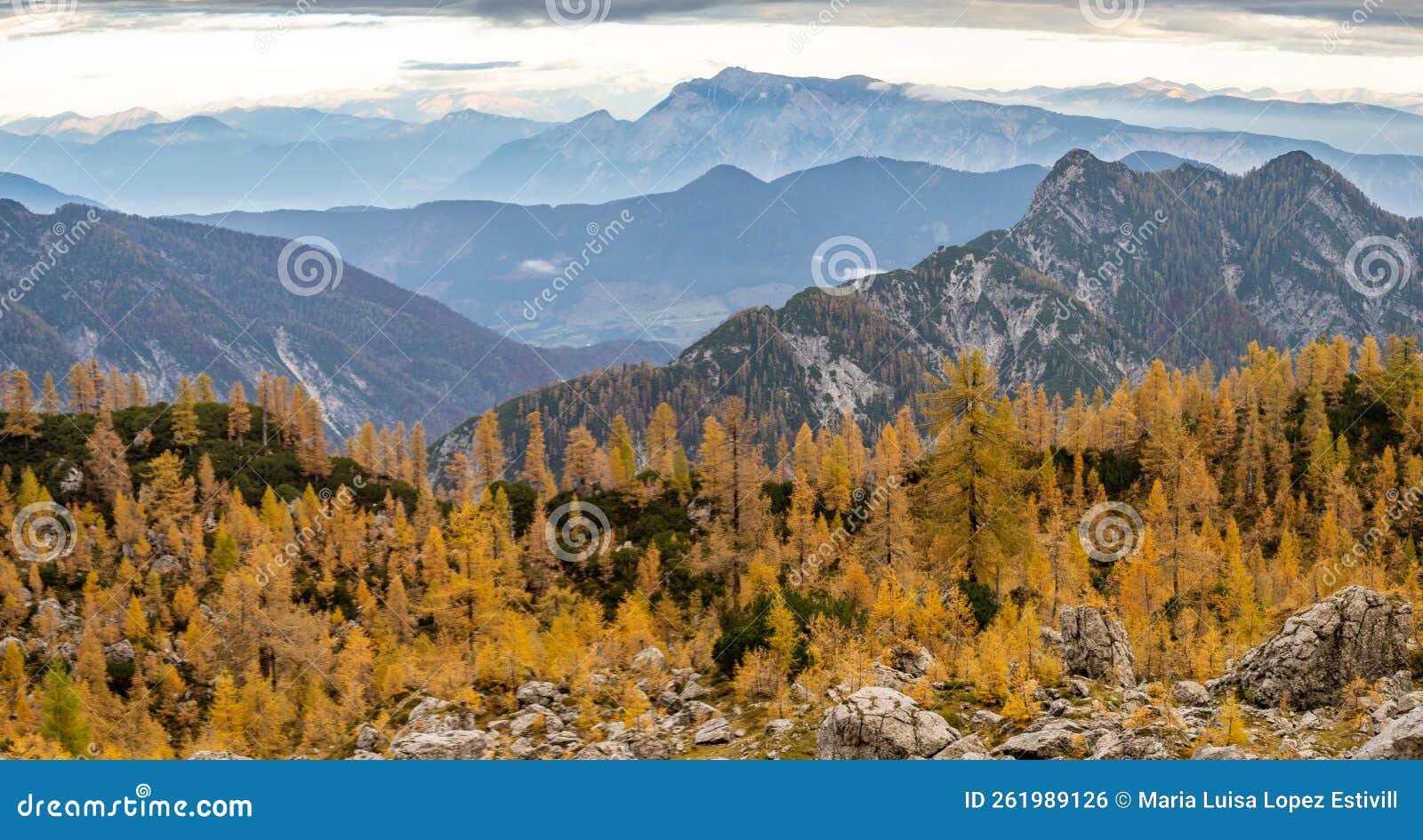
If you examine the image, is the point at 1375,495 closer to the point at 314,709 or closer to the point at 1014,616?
the point at 1014,616

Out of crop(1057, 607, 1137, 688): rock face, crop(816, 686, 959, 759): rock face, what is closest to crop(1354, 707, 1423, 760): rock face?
crop(1057, 607, 1137, 688): rock face

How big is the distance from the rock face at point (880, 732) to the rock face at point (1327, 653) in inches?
452

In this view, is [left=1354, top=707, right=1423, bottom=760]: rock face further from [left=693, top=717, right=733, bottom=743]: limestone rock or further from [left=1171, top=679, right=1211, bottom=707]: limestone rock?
[left=693, top=717, right=733, bottom=743]: limestone rock

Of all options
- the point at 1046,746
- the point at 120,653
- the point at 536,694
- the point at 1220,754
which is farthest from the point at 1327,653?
the point at 120,653

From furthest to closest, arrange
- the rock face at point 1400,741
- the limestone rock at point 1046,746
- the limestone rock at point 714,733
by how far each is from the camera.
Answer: the limestone rock at point 714,733, the limestone rock at point 1046,746, the rock face at point 1400,741

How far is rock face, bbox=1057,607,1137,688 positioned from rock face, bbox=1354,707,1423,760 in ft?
33.1

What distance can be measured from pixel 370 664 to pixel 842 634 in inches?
1226

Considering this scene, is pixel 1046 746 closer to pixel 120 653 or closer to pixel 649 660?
pixel 649 660

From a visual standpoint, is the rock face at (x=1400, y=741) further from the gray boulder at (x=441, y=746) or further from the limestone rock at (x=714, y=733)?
the gray boulder at (x=441, y=746)

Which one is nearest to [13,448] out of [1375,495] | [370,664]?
[370,664]

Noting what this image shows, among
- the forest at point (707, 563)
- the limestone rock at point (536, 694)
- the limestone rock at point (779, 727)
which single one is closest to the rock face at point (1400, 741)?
the forest at point (707, 563)

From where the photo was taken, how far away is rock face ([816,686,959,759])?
2972 centimetres

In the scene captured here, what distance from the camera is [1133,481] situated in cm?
→ 8806

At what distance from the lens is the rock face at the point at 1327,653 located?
33438 mm
